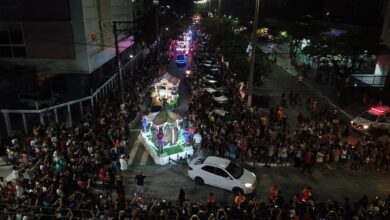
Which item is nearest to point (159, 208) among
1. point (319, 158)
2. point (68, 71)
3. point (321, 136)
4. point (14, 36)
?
point (319, 158)

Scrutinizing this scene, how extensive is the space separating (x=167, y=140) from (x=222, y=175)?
455cm

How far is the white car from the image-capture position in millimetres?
15219

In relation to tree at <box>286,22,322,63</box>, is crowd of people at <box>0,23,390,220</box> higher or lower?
lower

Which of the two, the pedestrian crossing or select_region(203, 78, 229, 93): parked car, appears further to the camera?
select_region(203, 78, 229, 93): parked car

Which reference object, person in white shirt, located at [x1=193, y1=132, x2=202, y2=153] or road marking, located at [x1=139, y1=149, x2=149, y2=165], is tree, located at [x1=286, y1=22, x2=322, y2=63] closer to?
person in white shirt, located at [x1=193, y1=132, x2=202, y2=153]

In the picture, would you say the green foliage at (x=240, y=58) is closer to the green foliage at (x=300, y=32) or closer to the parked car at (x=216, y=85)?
the parked car at (x=216, y=85)

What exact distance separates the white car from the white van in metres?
11.1

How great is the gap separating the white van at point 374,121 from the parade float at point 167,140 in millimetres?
12124

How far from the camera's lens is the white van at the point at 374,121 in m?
22.0

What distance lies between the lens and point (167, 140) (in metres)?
18.7

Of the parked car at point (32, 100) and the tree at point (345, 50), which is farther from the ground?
the tree at point (345, 50)

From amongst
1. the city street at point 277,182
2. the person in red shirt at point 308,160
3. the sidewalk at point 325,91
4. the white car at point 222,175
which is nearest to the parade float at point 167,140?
the city street at point 277,182

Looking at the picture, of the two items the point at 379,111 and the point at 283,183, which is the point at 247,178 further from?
the point at 379,111

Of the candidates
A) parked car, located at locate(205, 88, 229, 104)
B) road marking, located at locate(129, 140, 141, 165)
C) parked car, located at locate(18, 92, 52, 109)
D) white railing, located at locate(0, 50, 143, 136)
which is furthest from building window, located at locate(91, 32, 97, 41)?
road marking, located at locate(129, 140, 141, 165)
